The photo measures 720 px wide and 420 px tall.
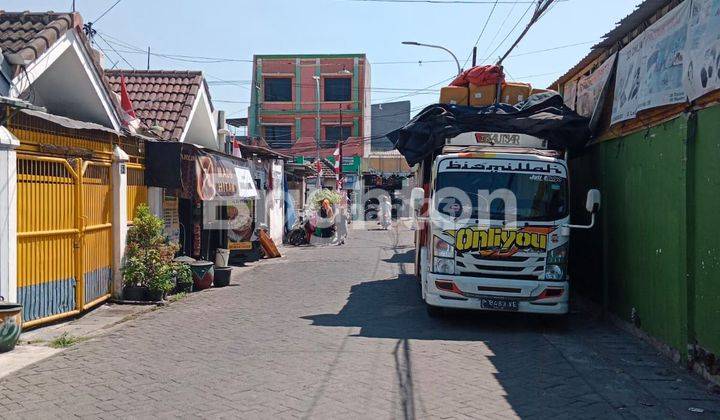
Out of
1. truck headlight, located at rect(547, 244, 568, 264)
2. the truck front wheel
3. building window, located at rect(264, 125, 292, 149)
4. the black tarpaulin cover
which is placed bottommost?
the truck front wheel

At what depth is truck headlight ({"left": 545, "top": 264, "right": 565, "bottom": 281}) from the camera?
9.77m

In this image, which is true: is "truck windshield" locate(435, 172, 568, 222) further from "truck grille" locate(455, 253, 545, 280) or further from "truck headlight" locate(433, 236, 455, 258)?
"truck grille" locate(455, 253, 545, 280)

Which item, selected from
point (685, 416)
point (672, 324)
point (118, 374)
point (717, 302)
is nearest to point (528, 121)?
point (672, 324)

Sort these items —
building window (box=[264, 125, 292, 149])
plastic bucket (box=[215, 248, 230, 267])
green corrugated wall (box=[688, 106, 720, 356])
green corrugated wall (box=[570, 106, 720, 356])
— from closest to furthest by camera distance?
green corrugated wall (box=[688, 106, 720, 356]) → green corrugated wall (box=[570, 106, 720, 356]) → plastic bucket (box=[215, 248, 230, 267]) → building window (box=[264, 125, 292, 149])

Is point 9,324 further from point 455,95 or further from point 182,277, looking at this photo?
point 455,95

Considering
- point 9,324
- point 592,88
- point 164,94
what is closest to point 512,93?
point 592,88

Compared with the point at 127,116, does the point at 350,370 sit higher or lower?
lower

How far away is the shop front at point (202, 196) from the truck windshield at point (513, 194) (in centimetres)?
598

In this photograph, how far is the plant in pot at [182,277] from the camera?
13.5 meters

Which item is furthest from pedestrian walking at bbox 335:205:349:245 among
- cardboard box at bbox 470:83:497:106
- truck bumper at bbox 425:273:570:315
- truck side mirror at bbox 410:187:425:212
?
truck bumper at bbox 425:273:570:315

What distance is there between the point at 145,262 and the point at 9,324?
4417mm

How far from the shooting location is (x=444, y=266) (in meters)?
9.98

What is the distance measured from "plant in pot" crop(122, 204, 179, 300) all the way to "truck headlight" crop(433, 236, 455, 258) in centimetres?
536

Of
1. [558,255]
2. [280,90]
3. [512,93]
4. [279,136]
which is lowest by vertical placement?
[558,255]
